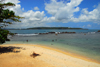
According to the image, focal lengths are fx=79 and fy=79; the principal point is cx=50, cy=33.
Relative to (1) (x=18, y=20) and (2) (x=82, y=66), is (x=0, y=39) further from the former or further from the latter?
(2) (x=82, y=66)

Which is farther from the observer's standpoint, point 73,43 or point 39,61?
point 73,43

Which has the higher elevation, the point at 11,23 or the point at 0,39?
the point at 11,23

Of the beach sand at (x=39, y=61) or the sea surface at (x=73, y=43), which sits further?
the sea surface at (x=73, y=43)

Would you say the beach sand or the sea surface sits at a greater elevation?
the beach sand

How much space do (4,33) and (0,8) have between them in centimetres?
280

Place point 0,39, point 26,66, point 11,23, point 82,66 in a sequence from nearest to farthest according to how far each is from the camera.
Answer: point 26,66
point 82,66
point 0,39
point 11,23

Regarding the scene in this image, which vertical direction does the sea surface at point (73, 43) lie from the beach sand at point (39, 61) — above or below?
below

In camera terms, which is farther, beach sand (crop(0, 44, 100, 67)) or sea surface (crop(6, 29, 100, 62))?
sea surface (crop(6, 29, 100, 62))

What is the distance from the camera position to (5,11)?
8.51m

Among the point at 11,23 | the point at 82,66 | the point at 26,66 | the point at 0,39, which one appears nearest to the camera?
the point at 26,66

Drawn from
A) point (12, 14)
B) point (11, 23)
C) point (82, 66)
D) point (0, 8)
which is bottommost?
point (82, 66)

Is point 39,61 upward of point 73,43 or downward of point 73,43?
upward

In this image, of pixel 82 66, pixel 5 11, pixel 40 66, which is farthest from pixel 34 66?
pixel 5 11

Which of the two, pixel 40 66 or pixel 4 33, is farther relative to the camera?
pixel 4 33
